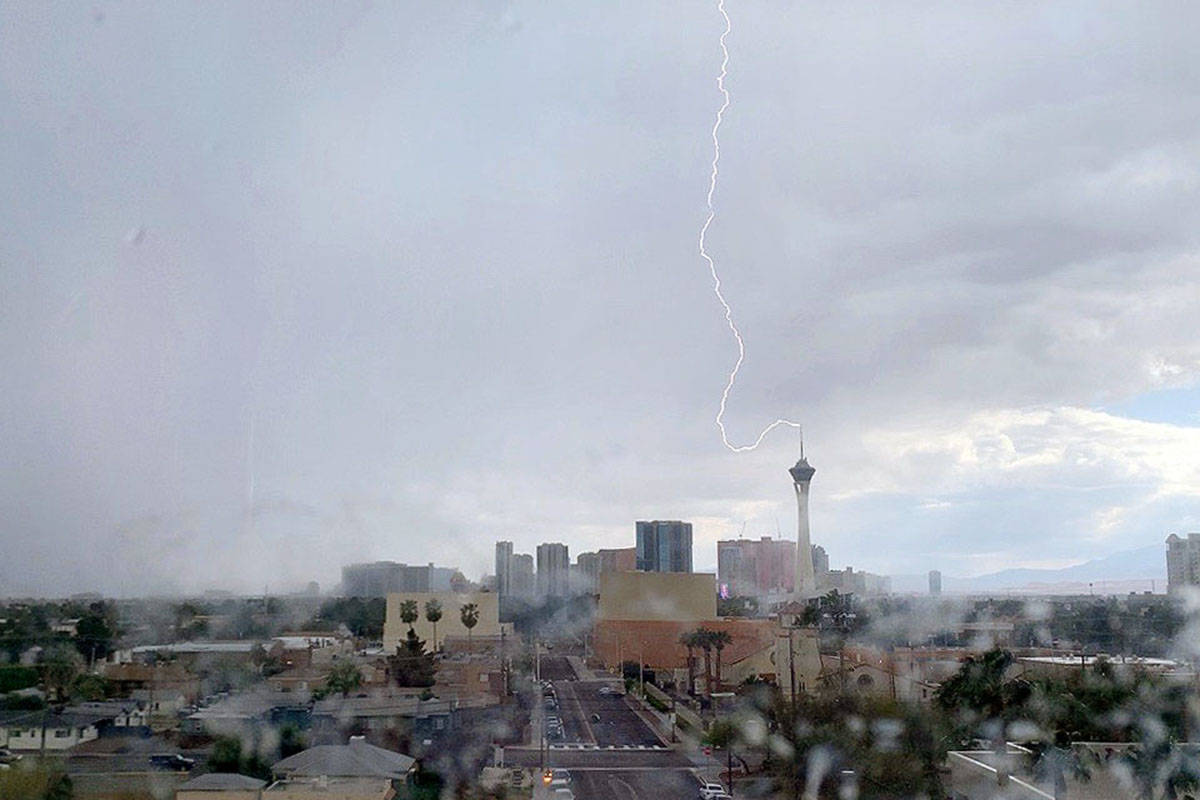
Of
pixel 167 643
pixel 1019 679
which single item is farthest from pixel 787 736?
pixel 167 643

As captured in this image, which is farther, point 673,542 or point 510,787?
point 673,542

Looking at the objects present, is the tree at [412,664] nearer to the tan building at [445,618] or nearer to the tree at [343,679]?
the tree at [343,679]

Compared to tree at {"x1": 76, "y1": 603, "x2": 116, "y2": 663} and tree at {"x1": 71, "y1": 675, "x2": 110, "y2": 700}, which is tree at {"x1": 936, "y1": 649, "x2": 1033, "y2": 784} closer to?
tree at {"x1": 71, "y1": 675, "x2": 110, "y2": 700}

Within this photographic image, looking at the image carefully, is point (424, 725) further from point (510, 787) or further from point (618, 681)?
point (618, 681)

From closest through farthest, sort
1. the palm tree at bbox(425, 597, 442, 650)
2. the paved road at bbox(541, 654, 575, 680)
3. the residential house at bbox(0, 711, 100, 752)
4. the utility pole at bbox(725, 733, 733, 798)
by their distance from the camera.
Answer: the residential house at bbox(0, 711, 100, 752)
the utility pole at bbox(725, 733, 733, 798)
the paved road at bbox(541, 654, 575, 680)
the palm tree at bbox(425, 597, 442, 650)

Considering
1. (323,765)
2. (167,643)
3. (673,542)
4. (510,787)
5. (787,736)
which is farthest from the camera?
(673,542)

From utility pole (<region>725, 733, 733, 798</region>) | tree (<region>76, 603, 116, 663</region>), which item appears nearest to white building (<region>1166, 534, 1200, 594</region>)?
utility pole (<region>725, 733, 733, 798</region>)
